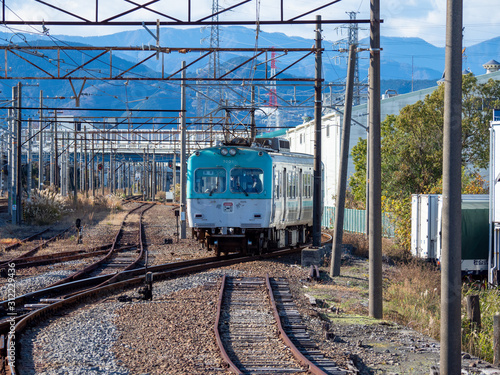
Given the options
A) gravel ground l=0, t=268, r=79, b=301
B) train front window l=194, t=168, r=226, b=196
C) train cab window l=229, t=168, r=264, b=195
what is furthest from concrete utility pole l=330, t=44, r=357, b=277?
gravel ground l=0, t=268, r=79, b=301

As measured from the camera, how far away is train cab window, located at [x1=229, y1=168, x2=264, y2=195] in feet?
62.0

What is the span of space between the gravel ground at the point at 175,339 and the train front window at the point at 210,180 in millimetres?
5580

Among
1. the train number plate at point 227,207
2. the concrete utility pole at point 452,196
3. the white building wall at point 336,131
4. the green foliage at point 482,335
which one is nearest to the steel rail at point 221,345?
the concrete utility pole at point 452,196

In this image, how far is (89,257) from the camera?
782 inches

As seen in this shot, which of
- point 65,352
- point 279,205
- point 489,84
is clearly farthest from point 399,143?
point 65,352

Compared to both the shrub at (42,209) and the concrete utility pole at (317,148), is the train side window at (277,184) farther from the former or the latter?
the shrub at (42,209)

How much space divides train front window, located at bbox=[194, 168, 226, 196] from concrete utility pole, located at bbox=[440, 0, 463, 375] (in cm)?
1222

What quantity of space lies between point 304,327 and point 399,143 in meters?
22.0

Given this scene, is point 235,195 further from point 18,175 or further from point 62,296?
point 18,175

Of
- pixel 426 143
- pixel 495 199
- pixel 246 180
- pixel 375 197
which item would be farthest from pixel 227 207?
pixel 426 143

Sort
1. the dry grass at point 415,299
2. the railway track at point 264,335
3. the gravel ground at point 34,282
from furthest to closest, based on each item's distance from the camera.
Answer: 1. the gravel ground at point 34,282
2. the dry grass at point 415,299
3. the railway track at point 264,335

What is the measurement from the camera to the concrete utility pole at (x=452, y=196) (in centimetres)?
706

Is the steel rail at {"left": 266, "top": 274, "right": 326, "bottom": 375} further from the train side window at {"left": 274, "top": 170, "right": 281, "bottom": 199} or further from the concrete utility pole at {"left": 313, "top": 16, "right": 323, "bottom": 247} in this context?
the concrete utility pole at {"left": 313, "top": 16, "right": 323, "bottom": 247}

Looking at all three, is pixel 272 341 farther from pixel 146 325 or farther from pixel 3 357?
pixel 3 357
